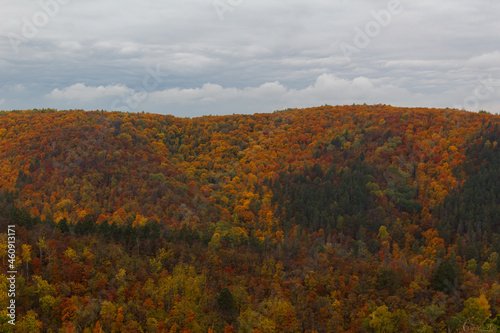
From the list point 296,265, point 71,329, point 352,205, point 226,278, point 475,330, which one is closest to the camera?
point 475,330

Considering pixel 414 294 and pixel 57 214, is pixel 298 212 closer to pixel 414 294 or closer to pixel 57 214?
pixel 414 294

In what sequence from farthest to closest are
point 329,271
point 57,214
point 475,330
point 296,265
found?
point 57,214 → point 296,265 → point 329,271 → point 475,330

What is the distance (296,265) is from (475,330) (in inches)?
3678

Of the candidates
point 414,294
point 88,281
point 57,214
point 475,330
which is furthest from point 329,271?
point 57,214

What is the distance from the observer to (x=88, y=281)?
9544cm

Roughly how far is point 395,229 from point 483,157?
64.1m

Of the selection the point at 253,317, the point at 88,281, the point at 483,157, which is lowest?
the point at 253,317

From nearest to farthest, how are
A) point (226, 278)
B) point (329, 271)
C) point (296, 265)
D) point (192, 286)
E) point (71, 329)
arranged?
point (71, 329)
point (192, 286)
point (226, 278)
point (329, 271)
point (296, 265)

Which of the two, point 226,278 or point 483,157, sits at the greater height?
point 483,157

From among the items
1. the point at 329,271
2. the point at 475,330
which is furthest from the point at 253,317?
the point at 475,330

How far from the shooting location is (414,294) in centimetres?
10512

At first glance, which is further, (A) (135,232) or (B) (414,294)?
(A) (135,232)

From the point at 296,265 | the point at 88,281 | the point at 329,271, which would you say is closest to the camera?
the point at 88,281

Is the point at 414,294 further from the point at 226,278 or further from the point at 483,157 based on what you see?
the point at 483,157
